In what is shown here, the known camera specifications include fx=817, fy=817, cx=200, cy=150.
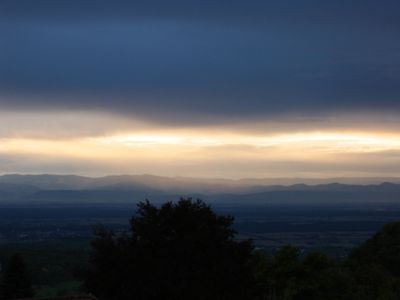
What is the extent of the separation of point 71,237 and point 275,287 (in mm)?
76837

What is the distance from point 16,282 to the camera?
116 ft

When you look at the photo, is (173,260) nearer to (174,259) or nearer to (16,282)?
(174,259)

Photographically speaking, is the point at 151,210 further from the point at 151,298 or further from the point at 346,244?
the point at 346,244

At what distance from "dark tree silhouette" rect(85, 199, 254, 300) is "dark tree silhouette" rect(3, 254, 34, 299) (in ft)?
18.9

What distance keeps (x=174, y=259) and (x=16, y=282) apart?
9.86 meters

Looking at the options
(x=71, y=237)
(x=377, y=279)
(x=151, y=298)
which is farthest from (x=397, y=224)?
(x=71, y=237)

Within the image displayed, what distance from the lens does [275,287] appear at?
3888 centimetres

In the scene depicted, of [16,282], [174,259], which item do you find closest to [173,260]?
[174,259]

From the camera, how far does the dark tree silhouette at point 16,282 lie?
3506cm

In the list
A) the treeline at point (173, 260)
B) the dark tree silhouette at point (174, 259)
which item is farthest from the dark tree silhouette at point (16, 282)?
the dark tree silhouette at point (174, 259)

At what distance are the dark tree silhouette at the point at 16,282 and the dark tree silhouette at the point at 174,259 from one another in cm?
576

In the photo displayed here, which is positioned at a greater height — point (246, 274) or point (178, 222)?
point (178, 222)

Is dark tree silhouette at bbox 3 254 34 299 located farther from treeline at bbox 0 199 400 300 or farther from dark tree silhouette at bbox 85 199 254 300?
dark tree silhouette at bbox 85 199 254 300

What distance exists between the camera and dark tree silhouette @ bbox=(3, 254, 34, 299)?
115 feet
